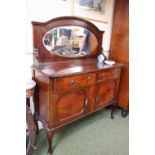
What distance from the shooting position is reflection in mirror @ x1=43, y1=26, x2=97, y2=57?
1.81 metres

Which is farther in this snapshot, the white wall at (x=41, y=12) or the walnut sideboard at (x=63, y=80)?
the white wall at (x=41, y=12)

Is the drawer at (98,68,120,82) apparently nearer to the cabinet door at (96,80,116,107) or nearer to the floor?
the cabinet door at (96,80,116,107)

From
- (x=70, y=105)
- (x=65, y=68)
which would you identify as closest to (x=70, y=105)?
(x=70, y=105)

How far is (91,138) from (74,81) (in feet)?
3.02

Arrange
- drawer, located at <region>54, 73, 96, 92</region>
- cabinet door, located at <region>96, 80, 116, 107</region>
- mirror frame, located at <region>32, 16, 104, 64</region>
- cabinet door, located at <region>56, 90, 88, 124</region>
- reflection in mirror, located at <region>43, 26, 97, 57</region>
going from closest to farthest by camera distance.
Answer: drawer, located at <region>54, 73, 96, 92</region> → cabinet door, located at <region>56, 90, 88, 124</region> → mirror frame, located at <region>32, 16, 104, 64</region> → reflection in mirror, located at <region>43, 26, 97, 57</region> → cabinet door, located at <region>96, 80, 116, 107</region>

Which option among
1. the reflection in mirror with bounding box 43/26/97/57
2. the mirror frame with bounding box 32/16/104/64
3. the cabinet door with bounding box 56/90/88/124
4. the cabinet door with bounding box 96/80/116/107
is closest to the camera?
the cabinet door with bounding box 56/90/88/124

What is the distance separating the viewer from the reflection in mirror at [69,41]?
5.95ft

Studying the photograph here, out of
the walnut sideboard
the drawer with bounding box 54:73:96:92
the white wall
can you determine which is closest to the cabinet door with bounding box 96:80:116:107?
the walnut sideboard

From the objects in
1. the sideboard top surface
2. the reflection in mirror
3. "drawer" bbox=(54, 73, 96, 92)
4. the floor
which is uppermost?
the reflection in mirror

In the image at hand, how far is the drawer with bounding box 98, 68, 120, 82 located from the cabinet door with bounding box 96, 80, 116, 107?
0.29ft

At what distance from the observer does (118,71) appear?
86.9 inches

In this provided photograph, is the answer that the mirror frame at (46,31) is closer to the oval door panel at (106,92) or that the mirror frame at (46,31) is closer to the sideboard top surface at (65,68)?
the sideboard top surface at (65,68)

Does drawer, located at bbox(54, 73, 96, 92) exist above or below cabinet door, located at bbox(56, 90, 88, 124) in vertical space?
above

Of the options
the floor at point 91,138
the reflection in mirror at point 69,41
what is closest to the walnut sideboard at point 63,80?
the reflection in mirror at point 69,41
